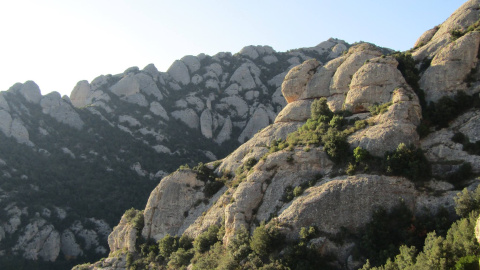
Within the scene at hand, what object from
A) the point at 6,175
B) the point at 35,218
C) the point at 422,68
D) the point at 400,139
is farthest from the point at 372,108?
the point at 6,175

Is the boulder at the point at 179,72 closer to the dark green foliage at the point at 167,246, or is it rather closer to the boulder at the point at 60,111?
the boulder at the point at 60,111

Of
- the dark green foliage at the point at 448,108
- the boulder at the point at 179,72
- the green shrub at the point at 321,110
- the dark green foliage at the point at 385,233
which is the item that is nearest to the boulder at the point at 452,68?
the dark green foliage at the point at 448,108

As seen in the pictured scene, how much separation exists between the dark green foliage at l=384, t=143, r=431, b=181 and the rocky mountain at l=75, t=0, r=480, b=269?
8 centimetres

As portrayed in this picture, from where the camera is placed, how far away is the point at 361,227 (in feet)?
73.6

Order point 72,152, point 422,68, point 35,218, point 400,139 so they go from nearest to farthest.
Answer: point 400,139, point 422,68, point 35,218, point 72,152

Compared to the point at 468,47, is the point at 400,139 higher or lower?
lower

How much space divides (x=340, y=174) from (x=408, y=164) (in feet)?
15.6

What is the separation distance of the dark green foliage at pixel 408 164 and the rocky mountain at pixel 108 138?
5246cm

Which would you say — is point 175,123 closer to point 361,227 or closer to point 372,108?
point 372,108

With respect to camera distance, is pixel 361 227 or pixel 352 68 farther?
pixel 352 68

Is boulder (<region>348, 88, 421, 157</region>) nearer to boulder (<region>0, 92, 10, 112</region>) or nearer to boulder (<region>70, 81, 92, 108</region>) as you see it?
boulder (<region>0, 92, 10, 112</region>)

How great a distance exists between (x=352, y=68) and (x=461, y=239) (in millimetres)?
22835

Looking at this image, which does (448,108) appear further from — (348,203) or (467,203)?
(348,203)

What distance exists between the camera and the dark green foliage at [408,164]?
23614 mm
